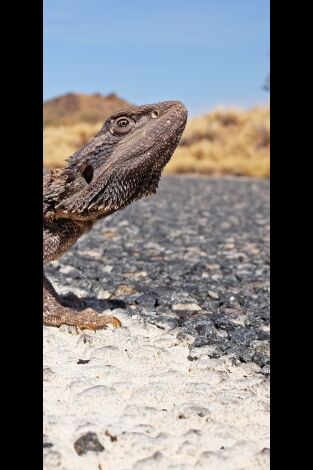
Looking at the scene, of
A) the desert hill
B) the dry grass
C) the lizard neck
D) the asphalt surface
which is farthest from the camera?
the desert hill

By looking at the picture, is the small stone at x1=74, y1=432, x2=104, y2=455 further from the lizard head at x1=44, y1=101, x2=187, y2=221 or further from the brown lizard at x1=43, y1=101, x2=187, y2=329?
the lizard head at x1=44, y1=101, x2=187, y2=221

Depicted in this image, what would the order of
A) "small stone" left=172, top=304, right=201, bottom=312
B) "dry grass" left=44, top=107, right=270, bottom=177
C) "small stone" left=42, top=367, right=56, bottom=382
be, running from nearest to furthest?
"small stone" left=42, top=367, right=56, bottom=382 < "small stone" left=172, top=304, right=201, bottom=312 < "dry grass" left=44, top=107, right=270, bottom=177

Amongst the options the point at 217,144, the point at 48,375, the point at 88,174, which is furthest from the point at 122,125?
the point at 217,144

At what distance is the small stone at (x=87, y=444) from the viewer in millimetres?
2543

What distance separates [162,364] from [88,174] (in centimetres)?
129

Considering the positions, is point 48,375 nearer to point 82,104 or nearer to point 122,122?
point 122,122

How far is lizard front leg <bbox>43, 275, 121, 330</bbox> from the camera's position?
4.01 m

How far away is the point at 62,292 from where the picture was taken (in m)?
5.23

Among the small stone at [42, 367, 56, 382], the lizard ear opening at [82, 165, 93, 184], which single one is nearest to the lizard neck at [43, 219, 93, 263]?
the lizard ear opening at [82, 165, 93, 184]

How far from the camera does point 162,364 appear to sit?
11.6 ft

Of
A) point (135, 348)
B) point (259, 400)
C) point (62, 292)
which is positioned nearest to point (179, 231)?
point (62, 292)

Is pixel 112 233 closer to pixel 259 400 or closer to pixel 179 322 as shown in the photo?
pixel 179 322

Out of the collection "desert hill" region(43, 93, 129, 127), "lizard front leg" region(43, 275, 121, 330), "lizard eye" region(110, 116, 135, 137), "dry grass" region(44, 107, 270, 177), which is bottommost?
"desert hill" region(43, 93, 129, 127)
